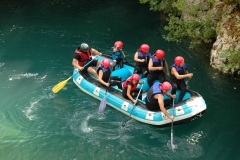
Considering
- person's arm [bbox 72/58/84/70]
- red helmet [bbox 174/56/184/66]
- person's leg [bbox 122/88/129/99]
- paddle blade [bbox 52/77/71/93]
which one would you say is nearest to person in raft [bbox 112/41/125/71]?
person's arm [bbox 72/58/84/70]

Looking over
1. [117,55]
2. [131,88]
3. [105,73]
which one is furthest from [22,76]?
[131,88]

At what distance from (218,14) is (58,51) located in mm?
5971

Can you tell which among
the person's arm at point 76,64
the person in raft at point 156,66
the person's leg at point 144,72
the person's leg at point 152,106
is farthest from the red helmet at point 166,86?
the person's arm at point 76,64

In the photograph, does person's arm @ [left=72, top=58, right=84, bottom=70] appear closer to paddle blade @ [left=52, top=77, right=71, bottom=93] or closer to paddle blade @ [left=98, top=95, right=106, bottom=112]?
paddle blade @ [left=52, top=77, right=71, bottom=93]

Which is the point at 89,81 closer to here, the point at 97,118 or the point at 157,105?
the point at 97,118

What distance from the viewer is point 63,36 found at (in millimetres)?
12070

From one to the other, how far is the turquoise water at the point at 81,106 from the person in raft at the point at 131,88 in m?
0.65

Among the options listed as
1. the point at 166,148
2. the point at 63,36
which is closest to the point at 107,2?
the point at 63,36

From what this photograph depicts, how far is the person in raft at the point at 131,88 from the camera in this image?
726 cm

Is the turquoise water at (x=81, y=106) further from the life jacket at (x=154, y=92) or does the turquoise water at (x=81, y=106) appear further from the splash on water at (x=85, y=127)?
the life jacket at (x=154, y=92)

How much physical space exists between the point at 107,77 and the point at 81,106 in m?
1.12

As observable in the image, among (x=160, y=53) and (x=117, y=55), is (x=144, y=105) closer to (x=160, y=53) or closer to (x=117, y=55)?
(x=160, y=53)

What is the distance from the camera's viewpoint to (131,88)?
296 inches

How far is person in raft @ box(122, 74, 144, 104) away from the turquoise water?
0.65 metres
